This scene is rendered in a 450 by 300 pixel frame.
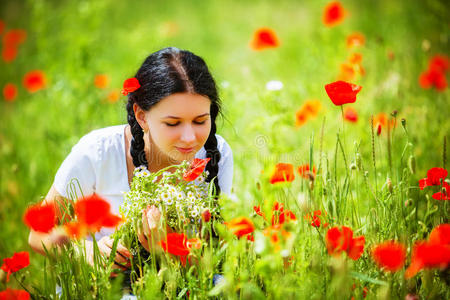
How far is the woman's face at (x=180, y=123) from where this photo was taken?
152 cm

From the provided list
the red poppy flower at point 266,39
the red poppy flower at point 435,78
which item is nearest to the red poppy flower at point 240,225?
the red poppy flower at point 435,78

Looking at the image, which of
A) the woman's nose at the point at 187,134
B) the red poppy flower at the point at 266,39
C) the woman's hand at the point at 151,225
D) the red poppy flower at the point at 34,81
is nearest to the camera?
the woman's hand at the point at 151,225

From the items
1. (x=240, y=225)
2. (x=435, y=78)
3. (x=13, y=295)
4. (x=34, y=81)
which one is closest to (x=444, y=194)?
(x=240, y=225)

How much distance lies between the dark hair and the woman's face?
0.09 ft

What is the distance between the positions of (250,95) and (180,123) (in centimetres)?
114

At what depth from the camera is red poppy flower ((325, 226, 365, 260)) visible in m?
1.18

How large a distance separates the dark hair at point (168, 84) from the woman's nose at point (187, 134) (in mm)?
131

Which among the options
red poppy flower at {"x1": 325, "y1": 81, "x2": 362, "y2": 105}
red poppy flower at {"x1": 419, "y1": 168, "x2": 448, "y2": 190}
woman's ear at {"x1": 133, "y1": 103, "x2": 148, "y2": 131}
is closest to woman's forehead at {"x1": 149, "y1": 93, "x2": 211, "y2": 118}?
woman's ear at {"x1": 133, "y1": 103, "x2": 148, "y2": 131}

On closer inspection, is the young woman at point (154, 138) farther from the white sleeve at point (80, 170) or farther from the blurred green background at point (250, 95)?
the blurred green background at point (250, 95)

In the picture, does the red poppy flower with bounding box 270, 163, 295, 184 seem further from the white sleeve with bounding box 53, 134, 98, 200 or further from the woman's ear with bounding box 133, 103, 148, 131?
the white sleeve with bounding box 53, 134, 98, 200

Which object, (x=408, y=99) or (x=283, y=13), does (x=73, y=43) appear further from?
(x=283, y=13)

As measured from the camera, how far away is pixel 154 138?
5.17 ft

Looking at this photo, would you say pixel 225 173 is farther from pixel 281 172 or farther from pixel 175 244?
pixel 175 244

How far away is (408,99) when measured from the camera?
2859mm
